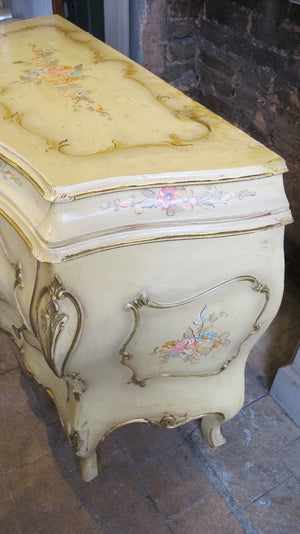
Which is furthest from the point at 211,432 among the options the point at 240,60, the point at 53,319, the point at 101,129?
the point at 240,60

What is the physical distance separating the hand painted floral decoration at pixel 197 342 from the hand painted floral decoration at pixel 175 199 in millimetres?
246

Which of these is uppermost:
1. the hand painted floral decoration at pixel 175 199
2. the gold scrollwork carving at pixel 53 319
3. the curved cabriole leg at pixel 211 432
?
the hand painted floral decoration at pixel 175 199

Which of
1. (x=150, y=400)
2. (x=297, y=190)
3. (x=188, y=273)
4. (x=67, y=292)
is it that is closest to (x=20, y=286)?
(x=67, y=292)

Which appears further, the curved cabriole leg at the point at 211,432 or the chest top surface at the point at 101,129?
the curved cabriole leg at the point at 211,432

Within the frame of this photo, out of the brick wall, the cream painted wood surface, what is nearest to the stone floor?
the cream painted wood surface

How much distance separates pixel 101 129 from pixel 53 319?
0.44 metres

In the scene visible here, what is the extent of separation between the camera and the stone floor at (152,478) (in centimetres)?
138

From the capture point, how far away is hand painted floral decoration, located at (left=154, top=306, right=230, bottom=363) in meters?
1.07

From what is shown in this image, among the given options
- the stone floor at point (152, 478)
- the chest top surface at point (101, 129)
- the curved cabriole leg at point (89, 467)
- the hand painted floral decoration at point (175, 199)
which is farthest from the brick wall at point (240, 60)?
the curved cabriole leg at point (89, 467)

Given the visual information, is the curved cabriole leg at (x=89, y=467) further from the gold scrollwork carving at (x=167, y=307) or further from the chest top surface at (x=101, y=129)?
the chest top surface at (x=101, y=129)

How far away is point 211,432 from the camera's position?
153 centimetres

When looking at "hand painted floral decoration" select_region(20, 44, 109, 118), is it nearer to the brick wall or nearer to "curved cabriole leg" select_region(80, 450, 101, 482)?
the brick wall

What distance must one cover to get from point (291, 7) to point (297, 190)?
0.70 meters

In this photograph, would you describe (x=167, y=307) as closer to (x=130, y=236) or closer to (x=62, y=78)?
(x=130, y=236)
